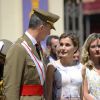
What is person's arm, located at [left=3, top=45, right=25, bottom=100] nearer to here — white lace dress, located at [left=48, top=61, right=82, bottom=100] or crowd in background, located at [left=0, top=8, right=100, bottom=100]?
crowd in background, located at [left=0, top=8, right=100, bottom=100]

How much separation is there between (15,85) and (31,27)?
1.99 ft

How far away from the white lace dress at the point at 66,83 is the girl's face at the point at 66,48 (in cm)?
16

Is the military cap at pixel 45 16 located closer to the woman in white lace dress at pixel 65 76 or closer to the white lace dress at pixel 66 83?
the woman in white lace dress at pixel 65 76

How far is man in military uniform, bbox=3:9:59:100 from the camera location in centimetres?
509

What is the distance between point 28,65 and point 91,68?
1072 millimetres

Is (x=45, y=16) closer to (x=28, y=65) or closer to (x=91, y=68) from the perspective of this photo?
(x=28, y=65)

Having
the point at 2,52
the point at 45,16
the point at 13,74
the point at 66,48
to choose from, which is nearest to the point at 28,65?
the point at 13,74

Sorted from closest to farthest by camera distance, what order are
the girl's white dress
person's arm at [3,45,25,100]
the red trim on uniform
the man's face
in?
person's arm at [3,45,25,100]
the red trim on uniform
the man's face
the girl's white dress

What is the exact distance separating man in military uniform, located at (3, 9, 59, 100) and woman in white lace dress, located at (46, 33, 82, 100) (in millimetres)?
437

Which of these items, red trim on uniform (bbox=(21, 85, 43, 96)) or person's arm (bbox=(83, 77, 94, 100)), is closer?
red trim on uniform (bbox=(21, 85, 43, 96))

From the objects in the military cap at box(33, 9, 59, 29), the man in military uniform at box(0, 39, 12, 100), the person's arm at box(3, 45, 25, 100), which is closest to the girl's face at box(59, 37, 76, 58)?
the military cap at box(33, 9, 59, 29)

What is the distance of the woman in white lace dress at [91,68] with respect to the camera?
19.3 ft

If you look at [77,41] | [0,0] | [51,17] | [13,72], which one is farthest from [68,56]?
[0,0]

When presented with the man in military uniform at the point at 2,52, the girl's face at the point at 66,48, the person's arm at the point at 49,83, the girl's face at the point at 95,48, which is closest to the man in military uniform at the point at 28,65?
the man in military uniform at the point at 2,52
